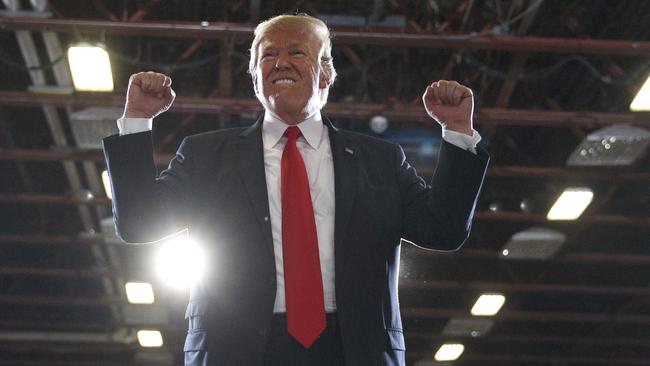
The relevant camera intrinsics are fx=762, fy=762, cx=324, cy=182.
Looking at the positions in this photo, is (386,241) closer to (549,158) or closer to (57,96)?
(57,96)

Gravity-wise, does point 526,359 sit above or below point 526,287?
above

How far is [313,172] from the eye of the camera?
154cm

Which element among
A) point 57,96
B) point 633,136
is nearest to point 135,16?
point 57,96

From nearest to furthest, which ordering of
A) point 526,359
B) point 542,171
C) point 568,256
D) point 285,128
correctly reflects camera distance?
point 285,128 → point 542,171 → point 568,256 → point 526,359

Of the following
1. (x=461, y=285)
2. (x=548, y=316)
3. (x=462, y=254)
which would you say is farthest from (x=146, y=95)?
(x=548, y=316)

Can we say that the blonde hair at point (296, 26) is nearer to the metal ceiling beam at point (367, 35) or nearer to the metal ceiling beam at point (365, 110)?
the metal ceiling beam at point (367, 35)

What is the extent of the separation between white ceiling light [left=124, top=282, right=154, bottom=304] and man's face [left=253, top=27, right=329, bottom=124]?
8.37 metres

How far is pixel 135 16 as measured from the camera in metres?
5.64

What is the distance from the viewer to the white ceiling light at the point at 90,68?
5.32 metres

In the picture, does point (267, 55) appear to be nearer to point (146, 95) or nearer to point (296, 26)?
point (296, 26)

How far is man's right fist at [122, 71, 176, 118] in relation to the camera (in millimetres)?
1468

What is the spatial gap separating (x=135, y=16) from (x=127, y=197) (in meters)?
4.55

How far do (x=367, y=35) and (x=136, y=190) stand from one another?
14.3 feet

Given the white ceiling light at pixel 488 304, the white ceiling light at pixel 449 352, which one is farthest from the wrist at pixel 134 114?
the white ceiling light at pixel 449 352
